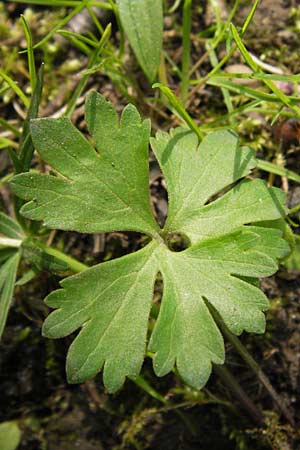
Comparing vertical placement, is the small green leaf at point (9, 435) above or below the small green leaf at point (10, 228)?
below

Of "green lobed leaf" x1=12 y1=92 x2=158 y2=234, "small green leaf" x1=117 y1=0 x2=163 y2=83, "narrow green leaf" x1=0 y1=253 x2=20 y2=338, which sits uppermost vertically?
"small green leaf" x1=117 y1=0 x2=163 y2=83

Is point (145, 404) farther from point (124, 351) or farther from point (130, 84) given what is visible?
point (130, 84)

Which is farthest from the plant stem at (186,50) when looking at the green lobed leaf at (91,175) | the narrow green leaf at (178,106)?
the green lobed leaf at (91,175)

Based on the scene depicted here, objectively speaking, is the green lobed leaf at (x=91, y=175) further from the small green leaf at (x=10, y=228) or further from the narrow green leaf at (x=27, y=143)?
the small green leaf at (x=10, y=228)

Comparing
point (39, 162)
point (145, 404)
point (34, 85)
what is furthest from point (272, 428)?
point (34, 85)

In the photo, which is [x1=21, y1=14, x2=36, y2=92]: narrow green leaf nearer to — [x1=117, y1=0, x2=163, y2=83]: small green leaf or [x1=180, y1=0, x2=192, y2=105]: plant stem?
[x1=117, y1=0, x2=163, y2=83]: small green leaf

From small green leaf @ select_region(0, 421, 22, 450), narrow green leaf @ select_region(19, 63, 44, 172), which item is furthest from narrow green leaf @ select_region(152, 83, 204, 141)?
small green leaf @ select_region(0, 421, 22, 450)
